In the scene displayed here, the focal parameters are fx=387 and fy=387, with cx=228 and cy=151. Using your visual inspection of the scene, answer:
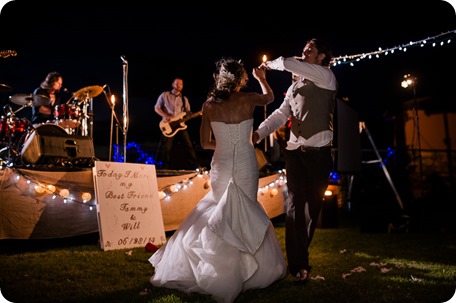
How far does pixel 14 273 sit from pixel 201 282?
6.28 ft

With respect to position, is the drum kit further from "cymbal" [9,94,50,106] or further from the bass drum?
the bass drum

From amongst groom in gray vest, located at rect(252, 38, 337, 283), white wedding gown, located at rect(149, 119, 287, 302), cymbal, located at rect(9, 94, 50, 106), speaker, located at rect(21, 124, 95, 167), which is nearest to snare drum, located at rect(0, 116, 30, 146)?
cymbal, located at rect(9, 94, 50, 106)

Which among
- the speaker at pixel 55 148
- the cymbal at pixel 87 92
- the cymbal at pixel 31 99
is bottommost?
the speaker at pixel 55 148

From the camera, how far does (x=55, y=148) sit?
5863 millimetres

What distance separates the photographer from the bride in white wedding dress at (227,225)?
120 inches

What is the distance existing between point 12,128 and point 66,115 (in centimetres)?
98

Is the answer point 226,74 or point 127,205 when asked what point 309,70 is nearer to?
point 226,74

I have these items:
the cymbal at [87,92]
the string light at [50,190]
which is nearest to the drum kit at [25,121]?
the cymbal at [87,92]

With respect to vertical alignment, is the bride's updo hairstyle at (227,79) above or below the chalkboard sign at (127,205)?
above

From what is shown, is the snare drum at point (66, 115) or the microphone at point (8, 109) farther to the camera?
the snare drum at point (66, 115)

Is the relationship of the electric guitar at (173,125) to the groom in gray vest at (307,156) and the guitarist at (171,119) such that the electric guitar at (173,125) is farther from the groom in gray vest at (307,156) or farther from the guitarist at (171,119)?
the groom in gray vest at (307,156)

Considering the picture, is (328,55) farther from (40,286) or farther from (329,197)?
(329,197)

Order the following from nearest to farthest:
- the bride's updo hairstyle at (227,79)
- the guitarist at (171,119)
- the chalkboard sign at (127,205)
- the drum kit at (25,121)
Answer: the bride's updo hairstyle at (227,79), the chalkboard sign at (127,205), the drum kit at (25,121), the guitarist at (171,119)

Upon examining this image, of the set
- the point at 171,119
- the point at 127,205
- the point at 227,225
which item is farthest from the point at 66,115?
the point at 227,225
